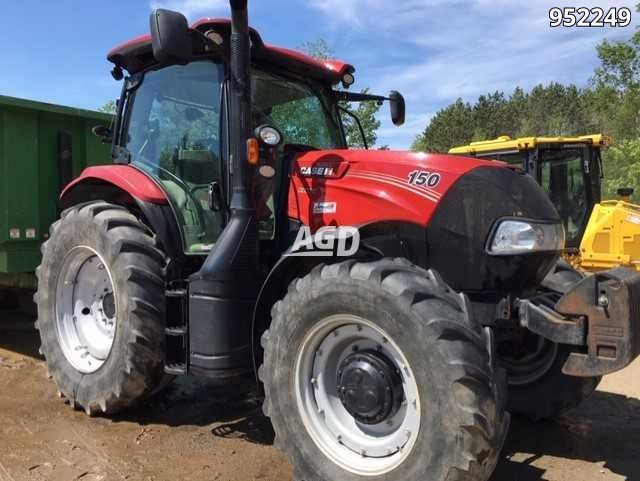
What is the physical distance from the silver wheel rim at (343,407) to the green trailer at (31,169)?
12.4ft

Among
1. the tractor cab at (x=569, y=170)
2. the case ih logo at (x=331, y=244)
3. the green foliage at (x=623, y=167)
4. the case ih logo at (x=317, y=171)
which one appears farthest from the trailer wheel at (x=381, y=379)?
the green foliage at (x=623, y=167)

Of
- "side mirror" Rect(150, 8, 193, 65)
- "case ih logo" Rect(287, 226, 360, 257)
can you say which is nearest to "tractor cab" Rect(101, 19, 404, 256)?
"side mirror" Rect(150, 8, 193, 65)

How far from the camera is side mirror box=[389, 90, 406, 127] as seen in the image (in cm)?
485

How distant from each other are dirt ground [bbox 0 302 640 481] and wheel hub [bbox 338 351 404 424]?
63 centimetres

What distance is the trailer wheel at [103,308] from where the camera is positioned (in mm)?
3893

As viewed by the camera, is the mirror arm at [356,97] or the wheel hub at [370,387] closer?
the wheel hub at [370,387]

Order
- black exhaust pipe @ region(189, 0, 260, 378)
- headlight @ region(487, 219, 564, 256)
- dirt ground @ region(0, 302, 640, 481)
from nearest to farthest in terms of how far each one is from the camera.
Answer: headlight @ region(487, 219, 564, 256), dirt ground @ region(0, 302, 640, 481), black exhaust pipe @ region(189, 0, 260, 378)

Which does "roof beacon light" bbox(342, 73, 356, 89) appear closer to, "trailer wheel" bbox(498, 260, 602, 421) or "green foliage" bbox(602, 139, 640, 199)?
"trailer wheel" bbox(498, 260, 602, 421)

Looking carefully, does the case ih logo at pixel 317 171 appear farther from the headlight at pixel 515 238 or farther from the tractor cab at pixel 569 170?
the tractor cab at pixel 569 170

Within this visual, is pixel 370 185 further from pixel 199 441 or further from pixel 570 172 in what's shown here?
pixel 570 172

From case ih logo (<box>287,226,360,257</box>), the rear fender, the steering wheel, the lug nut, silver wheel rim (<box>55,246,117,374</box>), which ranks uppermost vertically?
the steering wheel

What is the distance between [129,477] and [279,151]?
2.05 meters

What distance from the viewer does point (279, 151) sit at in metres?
3.82

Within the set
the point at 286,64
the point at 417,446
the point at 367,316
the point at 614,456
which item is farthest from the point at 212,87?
the point at 614,456
